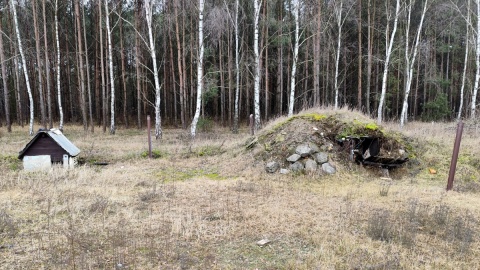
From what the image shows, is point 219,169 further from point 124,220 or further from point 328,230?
point 328,230

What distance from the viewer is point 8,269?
3646 millimetres

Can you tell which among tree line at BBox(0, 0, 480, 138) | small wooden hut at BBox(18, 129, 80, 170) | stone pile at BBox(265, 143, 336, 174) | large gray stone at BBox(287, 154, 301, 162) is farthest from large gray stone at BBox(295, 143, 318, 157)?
tree line at BBox(0, 0, 480, 138)

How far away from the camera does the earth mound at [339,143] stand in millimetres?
8773

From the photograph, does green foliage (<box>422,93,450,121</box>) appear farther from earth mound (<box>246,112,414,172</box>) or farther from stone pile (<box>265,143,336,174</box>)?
stone pile (<box>265,143,336,174</box>)

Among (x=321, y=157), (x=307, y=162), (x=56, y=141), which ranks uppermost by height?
(x=56, y=141)

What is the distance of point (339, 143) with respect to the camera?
927cm

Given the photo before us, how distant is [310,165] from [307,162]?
0.40 feet

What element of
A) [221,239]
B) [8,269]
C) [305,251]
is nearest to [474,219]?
[305,251]

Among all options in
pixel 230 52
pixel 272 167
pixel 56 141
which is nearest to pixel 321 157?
pixel 272 167

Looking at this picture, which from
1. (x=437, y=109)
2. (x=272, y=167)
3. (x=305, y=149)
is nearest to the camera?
(x=272, y=167)

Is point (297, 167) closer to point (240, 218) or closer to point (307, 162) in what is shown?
point (307, 162)

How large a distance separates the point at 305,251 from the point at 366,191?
11.6 ft

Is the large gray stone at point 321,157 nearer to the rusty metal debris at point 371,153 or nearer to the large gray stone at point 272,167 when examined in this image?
the rusty metal debris at point 371,153

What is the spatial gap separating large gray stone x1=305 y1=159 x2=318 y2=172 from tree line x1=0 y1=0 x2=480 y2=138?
10.6 meters
